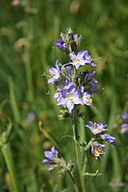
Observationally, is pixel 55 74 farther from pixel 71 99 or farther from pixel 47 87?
pixel 47 87

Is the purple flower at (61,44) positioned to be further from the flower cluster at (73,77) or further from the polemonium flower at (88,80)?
the polemonium flower at (88,80)

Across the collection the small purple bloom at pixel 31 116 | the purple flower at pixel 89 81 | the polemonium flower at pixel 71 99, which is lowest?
the polemonium flower at pixel 71 99

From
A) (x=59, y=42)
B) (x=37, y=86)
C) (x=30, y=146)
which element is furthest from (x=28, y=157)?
(x=59, y=42)

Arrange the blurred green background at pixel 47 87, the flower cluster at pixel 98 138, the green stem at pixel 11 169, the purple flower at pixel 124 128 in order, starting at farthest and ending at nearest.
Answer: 1. the purple flower at pixel 124 128
2. the blurred green background at pixel 47 87
3. the green stem at pixel 11 169
4. the flower cluster at pixel 98 138

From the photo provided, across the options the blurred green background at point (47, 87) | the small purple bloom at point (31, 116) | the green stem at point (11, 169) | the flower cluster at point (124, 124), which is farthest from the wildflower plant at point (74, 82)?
the small purple bloom at point (31, 116)

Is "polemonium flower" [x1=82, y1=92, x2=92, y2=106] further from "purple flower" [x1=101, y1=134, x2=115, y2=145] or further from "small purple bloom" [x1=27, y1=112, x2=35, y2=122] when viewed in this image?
"small purple bloom" [x1=27, y1=112, x2=35, y2=122]

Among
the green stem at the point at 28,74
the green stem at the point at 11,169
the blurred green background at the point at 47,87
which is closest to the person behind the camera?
the green stem at the point at 11,169

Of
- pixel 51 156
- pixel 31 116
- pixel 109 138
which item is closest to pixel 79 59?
pixel 109 138
